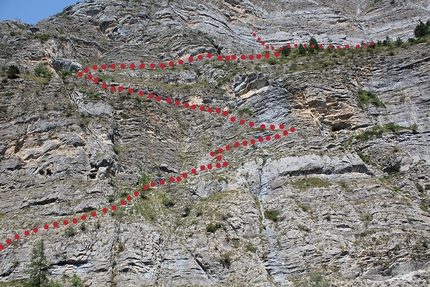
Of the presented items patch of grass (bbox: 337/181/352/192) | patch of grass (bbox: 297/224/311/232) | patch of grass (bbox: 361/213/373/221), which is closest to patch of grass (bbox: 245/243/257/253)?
patch of grass (bbox: 297/224/311/232)

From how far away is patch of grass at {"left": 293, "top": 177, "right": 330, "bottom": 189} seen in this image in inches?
1228

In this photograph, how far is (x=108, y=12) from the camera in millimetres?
63062

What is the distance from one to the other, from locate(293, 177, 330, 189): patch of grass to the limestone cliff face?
0.14 metres

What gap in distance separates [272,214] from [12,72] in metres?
26.9

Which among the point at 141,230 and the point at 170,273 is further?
the point at 141,230

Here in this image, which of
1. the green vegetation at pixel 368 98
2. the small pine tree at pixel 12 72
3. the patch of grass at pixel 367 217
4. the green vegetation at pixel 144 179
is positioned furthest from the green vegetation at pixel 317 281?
the small pine tree at pixel 12 72

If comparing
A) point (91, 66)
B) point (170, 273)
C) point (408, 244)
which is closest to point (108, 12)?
point (91, 66)

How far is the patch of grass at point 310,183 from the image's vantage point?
31.2 metres

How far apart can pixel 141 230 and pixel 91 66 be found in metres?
26.5

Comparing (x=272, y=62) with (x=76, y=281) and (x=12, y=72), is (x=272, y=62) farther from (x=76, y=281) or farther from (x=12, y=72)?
(x=76, y=281)

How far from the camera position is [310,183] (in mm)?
31438

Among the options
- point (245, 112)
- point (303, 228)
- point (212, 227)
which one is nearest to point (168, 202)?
point (212, 227)

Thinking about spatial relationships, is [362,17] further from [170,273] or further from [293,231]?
[170,273]

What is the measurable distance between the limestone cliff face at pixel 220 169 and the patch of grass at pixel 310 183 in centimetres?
14
